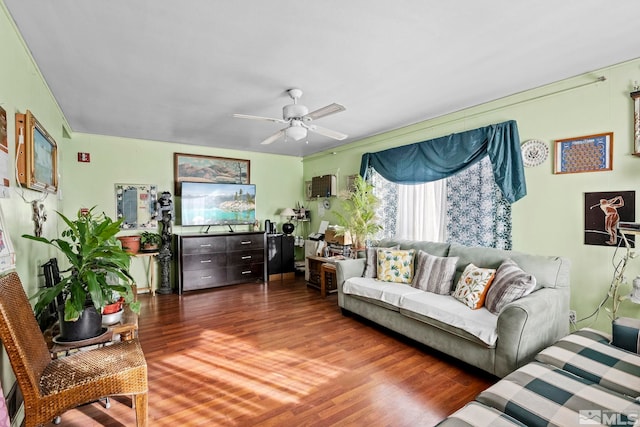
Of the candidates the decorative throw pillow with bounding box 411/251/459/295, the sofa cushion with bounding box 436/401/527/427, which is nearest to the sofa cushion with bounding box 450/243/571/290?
the decorative throw pillow with bounding box 411/251/459/295

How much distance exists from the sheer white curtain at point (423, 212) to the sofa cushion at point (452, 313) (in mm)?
1201

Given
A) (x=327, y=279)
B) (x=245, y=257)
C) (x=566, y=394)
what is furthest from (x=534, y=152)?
(x=245, y=257)

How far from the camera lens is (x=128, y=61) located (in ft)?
7.73

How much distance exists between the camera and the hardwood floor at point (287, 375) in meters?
1.94

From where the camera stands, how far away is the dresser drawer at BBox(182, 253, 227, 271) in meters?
4.86

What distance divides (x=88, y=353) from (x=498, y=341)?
272 cm

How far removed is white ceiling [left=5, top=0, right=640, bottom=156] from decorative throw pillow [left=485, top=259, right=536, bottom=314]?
1.71m

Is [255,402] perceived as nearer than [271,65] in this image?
Yes

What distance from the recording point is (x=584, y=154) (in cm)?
268

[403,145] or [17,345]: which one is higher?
[403,145]

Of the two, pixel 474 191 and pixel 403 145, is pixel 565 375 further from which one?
pixel 403 145

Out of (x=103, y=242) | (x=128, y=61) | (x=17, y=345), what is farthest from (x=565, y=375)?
(x=128, y=61)

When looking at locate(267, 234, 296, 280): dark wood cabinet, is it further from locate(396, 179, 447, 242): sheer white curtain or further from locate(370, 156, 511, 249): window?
locate(396, 179, 447, 242): sheer white curtain

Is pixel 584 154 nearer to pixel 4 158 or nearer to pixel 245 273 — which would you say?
pixel 4 158
